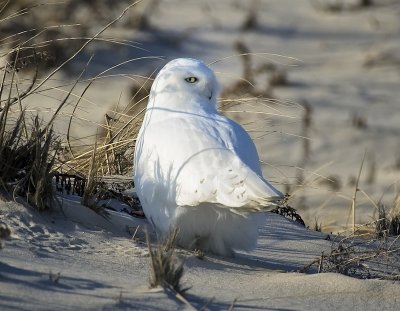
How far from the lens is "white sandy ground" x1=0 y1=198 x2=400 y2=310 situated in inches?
139

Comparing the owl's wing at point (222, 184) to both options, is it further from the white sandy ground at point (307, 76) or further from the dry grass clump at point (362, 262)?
the white sandy ground at point (307, 76)

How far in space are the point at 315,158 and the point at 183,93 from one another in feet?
16.8

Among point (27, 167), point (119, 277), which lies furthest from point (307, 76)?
point (119, 277)

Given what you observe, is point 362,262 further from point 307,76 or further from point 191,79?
point 307,76

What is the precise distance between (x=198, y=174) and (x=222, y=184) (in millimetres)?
136

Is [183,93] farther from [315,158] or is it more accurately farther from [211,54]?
[211,54]

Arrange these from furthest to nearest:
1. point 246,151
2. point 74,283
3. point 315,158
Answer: point 315,158
point 246,151
point 74,283

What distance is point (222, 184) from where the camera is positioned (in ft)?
14.0

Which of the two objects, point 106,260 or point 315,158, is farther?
point 315,158

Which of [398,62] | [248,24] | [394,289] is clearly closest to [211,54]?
[248,24]

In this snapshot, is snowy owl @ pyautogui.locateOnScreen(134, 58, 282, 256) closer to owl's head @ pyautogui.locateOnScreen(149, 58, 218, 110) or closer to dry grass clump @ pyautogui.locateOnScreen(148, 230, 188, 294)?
owl's head @ pyautogui.locateOnScreen(149, 58, 218, 110)

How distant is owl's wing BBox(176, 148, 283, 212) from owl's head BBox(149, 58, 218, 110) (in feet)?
1.64

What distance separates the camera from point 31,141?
4680mm

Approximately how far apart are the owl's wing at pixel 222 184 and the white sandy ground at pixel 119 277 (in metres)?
0.25
